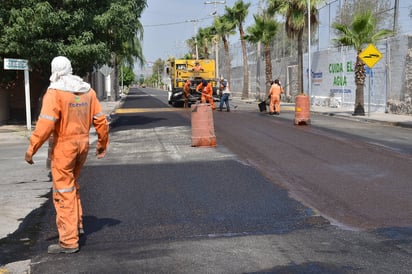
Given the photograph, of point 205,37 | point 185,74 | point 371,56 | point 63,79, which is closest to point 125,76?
point 205,37

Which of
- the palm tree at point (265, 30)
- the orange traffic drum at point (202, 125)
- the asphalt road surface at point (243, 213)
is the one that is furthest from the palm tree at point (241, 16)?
the asphalt road surface at point (243, 213)

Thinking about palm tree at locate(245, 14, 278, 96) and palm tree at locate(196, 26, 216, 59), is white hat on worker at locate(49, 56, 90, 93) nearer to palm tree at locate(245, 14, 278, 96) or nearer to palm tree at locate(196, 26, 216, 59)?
palm tree at locate(245, 14, 278, 96)

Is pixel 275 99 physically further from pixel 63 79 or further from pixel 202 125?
pixel 63 79

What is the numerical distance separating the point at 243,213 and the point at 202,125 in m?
6.46

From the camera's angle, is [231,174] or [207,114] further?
[207,114]

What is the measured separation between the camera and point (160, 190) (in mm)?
8312

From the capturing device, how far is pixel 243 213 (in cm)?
677

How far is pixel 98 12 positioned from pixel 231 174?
33.9 feet

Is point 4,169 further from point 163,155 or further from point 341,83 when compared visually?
point 341,83

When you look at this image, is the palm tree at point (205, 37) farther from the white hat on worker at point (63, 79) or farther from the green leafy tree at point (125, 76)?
the white hat on worker at point (63, 79)

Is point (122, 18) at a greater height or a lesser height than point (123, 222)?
greater

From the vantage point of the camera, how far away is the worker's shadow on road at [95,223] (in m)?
6.15

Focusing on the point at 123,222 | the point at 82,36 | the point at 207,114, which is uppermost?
the point at 82,36

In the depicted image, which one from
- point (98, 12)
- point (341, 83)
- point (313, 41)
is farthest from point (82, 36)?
point (313, 41)
